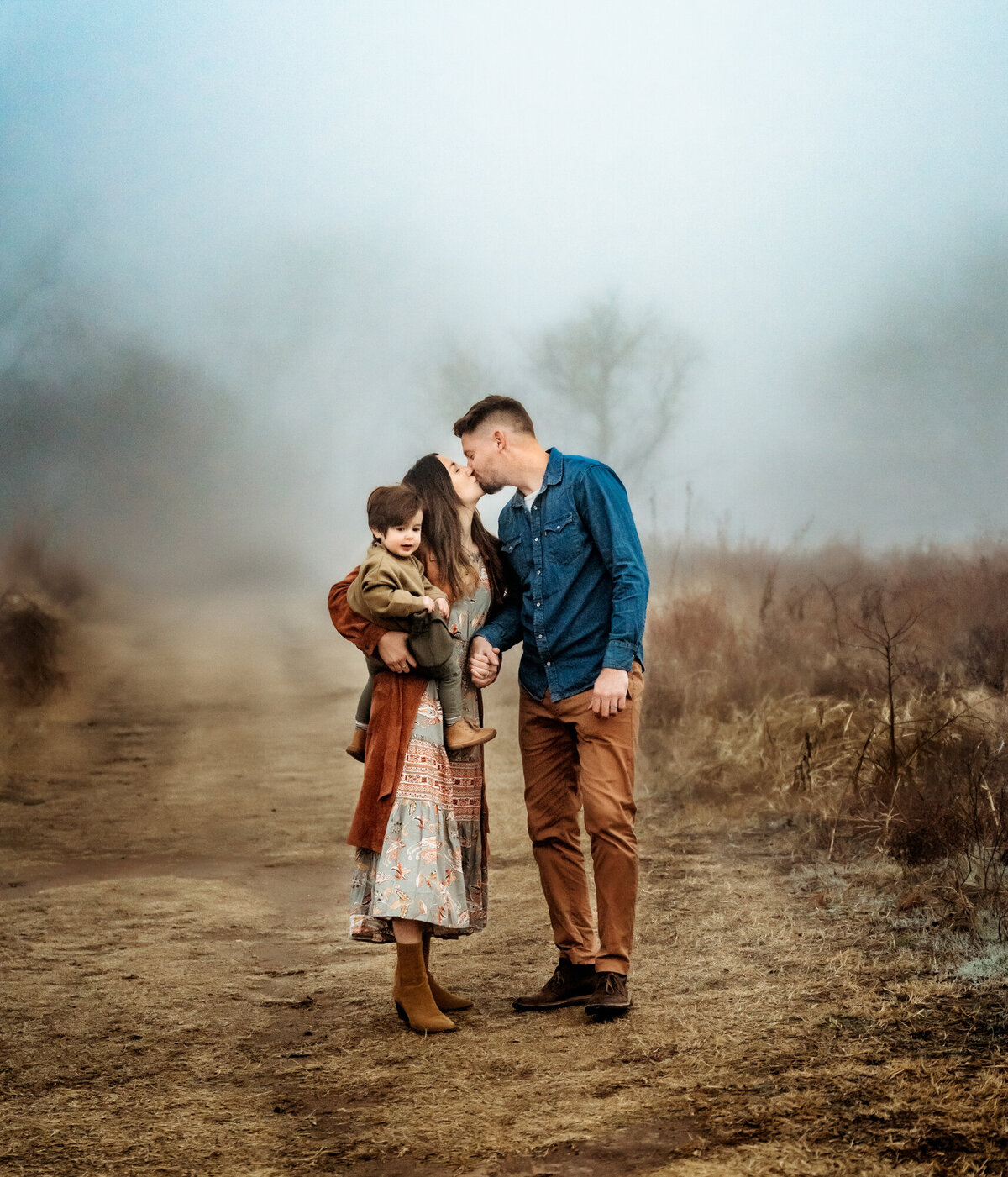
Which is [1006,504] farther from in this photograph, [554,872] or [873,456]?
[554,872]

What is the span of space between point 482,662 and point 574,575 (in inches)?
14.0

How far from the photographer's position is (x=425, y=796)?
3107 mm

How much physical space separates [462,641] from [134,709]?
802 cm

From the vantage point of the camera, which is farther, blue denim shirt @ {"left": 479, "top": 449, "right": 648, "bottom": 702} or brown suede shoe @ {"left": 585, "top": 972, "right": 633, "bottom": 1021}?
blue denim shirt @ {"left": 479, "top": 449, "right": 648, "bottom": 702}

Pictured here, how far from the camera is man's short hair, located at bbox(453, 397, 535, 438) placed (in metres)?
3.39

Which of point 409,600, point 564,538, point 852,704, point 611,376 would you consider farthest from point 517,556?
point 611,376

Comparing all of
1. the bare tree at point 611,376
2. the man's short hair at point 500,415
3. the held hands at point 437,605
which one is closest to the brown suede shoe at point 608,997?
the held hands at point 437,605

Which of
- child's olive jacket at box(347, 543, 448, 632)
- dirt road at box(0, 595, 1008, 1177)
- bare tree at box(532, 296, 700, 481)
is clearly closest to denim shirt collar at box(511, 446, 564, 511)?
child's olive jacket at box(347, 543, 448, 632)

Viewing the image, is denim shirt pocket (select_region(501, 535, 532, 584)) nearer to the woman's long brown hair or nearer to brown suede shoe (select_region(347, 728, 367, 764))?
the woman's long brown hair

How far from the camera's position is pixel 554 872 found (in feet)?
10.9

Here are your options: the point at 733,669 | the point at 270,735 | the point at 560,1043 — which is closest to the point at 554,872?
the point at 560,1043

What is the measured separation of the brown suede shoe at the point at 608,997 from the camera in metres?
3.10

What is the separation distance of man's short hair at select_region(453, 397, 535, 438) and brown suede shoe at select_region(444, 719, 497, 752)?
0.84 metres

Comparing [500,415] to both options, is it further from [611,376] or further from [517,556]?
[611,376]
